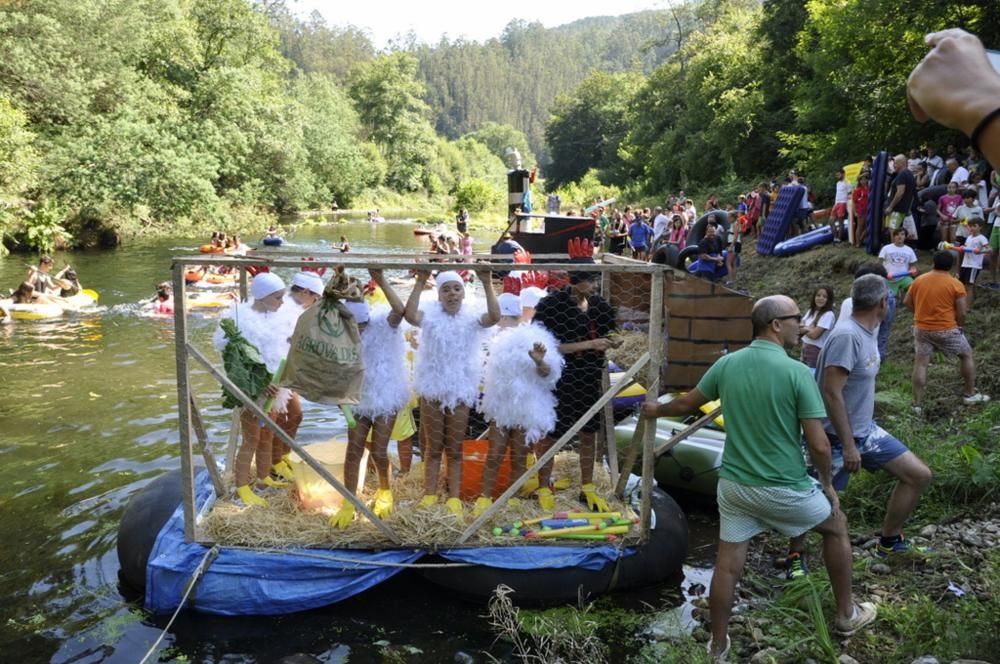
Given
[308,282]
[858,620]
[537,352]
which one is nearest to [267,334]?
[308,282]

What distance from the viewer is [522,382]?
19.7 feet

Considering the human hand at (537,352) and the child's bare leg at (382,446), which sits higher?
the human hand at (537,352)

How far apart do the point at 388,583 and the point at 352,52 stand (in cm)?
15668

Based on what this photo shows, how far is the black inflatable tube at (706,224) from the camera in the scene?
14617 millimetres

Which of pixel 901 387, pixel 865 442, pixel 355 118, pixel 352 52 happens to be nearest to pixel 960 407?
pixel 901 387

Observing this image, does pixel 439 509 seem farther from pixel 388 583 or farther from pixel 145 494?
pixel 145 494

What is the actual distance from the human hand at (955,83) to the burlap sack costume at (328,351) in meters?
4.29

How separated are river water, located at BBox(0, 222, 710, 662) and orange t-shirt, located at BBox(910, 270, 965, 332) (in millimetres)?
3562

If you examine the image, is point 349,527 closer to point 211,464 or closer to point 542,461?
point 211,464

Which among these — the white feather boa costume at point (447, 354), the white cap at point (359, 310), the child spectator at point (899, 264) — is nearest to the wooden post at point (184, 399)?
the white cap at point (359, 310)

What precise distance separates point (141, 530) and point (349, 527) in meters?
1.53

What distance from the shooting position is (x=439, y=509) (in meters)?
6.07

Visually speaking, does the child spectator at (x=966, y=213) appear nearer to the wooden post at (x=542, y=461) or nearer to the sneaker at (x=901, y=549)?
the sneaker at (x=901, y=549)

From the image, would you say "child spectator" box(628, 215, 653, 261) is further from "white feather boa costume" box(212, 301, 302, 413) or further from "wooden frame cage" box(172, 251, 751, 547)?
"white feather boa costume" box(212, 301, 302, 413)
